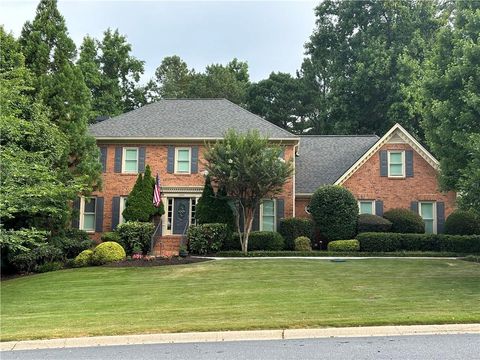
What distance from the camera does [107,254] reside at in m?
20.1

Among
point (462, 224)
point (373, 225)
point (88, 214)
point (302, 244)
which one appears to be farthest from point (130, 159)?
point (462, 224)

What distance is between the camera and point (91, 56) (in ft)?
151

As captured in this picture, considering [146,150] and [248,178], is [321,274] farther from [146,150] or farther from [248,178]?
[146,150]

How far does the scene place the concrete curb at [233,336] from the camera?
798 cm

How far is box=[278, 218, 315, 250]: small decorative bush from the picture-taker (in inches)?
952

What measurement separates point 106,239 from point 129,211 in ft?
5.80

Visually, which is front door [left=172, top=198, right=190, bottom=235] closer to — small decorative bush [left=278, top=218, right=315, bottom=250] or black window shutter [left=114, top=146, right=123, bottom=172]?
black window shutter [left=114, top=146, right=123, bottom=172]

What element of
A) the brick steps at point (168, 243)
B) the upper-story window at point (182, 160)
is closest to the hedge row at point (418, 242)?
the brick steps at point (168, 243)

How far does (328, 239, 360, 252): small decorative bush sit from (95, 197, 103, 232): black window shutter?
12308mm

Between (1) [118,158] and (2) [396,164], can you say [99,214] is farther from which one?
(2) [396,164]

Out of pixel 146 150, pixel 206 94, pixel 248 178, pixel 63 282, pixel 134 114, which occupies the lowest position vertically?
pixel 63 282

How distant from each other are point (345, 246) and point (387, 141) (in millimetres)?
7264

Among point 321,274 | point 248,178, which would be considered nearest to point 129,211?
point 248,178

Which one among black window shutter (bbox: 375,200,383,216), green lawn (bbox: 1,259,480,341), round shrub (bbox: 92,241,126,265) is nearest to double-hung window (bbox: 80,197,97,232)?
round shrub (bbox: 92,241,126,265)
